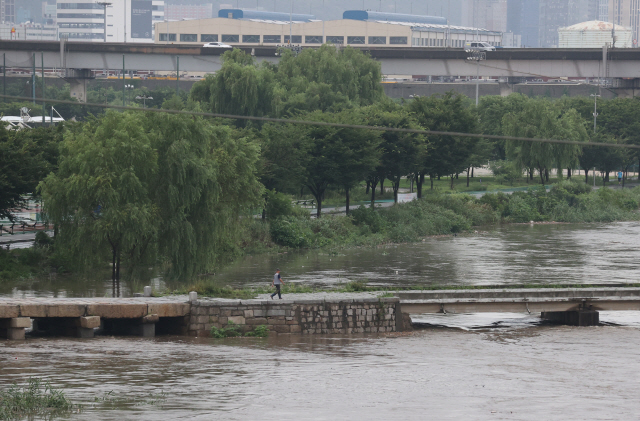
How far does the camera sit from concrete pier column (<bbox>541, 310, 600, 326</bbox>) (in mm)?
35625

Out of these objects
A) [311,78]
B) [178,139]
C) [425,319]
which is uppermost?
[311,78]

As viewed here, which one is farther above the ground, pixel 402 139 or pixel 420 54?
pixel 420 54

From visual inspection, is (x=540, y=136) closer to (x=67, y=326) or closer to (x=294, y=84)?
(x=294, y=84)

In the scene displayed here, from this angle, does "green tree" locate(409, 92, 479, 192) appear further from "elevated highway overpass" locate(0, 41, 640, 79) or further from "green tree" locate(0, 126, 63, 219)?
"green tree" locate(0, 126, 63, 219)

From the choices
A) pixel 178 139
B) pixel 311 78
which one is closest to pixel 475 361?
pixel 178 139

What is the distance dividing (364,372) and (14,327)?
39.3 ft

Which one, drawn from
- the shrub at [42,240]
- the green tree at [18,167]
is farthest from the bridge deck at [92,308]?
the shrub at [42,240]

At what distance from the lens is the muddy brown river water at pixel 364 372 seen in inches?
906

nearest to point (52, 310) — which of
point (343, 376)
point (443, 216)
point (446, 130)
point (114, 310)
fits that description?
point (114, 310)

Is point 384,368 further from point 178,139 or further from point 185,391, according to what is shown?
point 178,139

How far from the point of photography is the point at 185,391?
24453mm

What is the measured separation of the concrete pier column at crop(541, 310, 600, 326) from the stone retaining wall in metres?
9.33

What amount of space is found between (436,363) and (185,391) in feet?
28.6

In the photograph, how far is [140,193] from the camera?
40.7 metres
